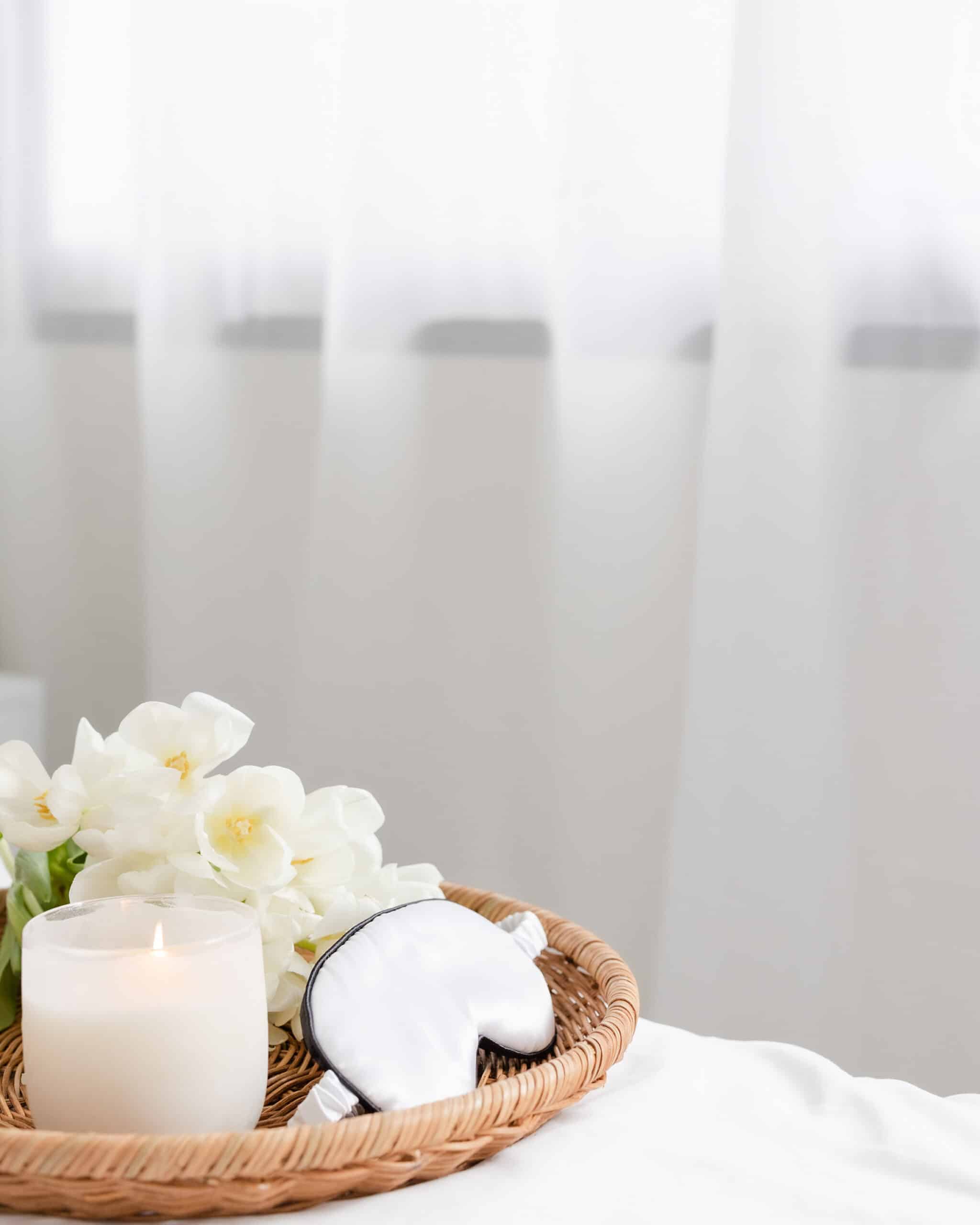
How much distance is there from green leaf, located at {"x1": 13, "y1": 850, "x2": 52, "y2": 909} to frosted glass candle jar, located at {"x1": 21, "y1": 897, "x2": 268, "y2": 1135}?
5.5 inches

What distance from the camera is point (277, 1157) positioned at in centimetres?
41

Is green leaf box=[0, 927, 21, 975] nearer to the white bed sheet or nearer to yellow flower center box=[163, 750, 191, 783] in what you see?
yellow flower center box=[163, 750, 191, 783]

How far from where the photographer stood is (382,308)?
1.50 metres

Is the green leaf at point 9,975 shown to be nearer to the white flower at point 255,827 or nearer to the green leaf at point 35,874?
the green leaf at point 35,874

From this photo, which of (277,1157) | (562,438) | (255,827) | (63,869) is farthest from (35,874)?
(562,438)

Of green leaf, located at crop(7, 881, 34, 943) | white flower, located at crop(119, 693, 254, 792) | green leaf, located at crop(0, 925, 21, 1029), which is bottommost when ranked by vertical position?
green leaf, located at crop(0, 925, 21, 1029)

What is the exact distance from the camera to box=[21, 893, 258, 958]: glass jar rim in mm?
473

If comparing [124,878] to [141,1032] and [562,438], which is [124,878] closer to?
[141,1032]

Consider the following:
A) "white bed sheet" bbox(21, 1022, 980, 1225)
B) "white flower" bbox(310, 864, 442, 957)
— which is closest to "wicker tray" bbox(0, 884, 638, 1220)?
"white bed sheet" bbox(21, 1022, 980, 1225)

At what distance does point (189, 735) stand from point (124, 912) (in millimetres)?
104

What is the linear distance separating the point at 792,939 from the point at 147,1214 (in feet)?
3.15

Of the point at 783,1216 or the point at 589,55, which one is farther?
the point at 589,55

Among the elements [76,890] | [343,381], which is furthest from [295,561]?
[76,890]

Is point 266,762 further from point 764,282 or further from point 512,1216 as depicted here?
point 512,1216
